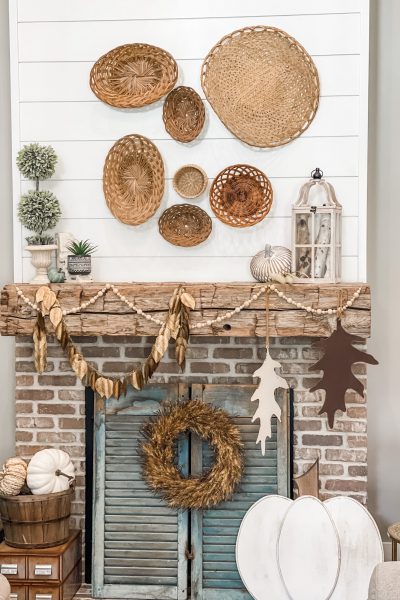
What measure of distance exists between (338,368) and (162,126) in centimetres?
124

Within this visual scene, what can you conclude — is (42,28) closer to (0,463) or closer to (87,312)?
Result: (87,312)

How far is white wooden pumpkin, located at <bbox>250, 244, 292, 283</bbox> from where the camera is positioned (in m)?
3.14

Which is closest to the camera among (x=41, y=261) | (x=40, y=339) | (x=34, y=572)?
(x=34, y=572)

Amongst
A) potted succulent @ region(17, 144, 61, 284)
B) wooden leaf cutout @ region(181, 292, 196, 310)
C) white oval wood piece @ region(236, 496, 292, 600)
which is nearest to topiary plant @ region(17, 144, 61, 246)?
potted succulent @ region(17, 144, 61, 284)

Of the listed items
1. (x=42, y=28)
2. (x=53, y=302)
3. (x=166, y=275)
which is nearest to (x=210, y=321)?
(x=166, y=275)

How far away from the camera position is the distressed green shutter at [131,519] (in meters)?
3.25

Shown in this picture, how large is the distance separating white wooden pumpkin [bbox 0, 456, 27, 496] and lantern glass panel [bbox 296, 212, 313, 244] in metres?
1.44

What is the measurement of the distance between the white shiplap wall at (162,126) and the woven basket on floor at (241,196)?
0.17 feet

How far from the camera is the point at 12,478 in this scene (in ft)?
9.98

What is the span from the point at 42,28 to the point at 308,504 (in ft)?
7.39

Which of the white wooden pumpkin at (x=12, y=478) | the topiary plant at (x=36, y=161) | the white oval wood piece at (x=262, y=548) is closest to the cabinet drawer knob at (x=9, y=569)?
the white wooden pumpkin at (x=12, y=478)

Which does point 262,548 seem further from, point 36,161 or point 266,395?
point 36,161

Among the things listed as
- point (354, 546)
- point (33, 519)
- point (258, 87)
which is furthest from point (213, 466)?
point (258, 87)

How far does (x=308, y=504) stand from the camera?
3074 mm
